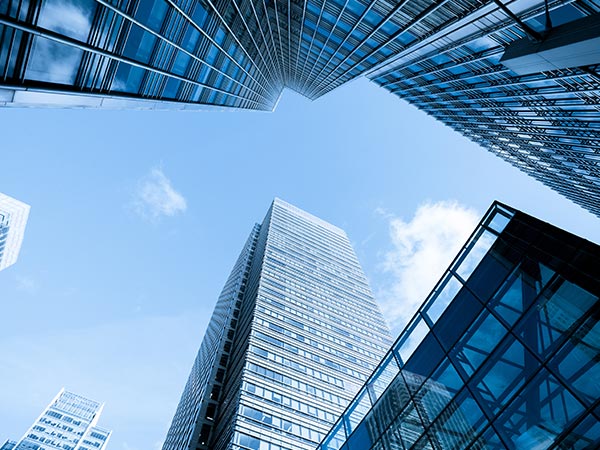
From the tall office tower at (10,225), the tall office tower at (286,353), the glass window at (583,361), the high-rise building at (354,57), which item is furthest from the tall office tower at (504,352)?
the tall office tower at (10,225)

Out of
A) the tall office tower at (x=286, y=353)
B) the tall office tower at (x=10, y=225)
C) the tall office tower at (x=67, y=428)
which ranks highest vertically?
the tall office tower at (x=286, y=353)

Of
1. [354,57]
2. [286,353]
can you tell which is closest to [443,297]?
[354,57]

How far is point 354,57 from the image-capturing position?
40344mm

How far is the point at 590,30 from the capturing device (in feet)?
43.5

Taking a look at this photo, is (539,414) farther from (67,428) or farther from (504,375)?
(67,428)

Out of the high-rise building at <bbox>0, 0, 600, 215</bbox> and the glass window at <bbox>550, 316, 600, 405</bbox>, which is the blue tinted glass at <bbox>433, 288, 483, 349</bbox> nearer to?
the glass window at <bbox>550, 316, 600, 405</bbox>

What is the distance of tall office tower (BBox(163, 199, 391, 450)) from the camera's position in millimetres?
43000

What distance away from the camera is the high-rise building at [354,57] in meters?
11.7

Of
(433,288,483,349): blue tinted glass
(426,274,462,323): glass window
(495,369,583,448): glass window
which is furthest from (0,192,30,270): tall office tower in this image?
(495,369,583,448): glass window

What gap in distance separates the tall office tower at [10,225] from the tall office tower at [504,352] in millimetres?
155393

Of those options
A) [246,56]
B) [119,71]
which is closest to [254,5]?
[246,56]

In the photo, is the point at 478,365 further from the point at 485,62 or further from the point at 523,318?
the point at 485,62

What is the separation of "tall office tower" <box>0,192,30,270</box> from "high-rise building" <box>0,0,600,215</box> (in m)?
130

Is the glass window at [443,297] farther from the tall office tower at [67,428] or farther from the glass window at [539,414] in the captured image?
the tall office tower at [67,428]
